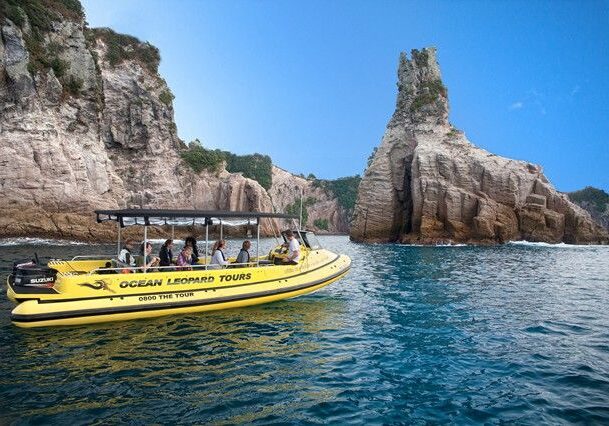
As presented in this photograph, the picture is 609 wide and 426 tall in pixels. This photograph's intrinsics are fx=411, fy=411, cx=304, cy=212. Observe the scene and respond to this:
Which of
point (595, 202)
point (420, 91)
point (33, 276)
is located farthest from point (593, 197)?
point (33, 276)

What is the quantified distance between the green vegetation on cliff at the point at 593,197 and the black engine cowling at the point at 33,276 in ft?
498

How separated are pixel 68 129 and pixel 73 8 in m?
18.9

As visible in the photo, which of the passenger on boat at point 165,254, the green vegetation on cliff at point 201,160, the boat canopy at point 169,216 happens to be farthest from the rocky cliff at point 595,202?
the passenger on boat at point 165,254

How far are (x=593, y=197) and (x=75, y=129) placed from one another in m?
147

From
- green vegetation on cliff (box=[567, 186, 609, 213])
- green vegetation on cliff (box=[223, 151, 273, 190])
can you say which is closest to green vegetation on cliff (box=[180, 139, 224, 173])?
green vegetation on cliff (box=[223, 151, 273, 190])

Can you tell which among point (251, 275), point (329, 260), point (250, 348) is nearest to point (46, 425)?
point (250, 348)

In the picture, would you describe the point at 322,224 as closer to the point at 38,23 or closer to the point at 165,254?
the point at 38,23

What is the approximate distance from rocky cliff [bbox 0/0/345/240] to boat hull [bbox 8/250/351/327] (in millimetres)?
33999

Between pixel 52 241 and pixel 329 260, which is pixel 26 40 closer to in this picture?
pixel 52 241

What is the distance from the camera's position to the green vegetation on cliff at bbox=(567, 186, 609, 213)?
12771 centimetres

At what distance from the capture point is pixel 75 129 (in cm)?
4716

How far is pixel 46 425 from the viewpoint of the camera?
546cm

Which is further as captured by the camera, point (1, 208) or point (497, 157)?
point (497, 157)

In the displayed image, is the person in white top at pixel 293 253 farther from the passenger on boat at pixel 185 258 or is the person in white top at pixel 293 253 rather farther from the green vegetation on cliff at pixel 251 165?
the green vegetation on cliff at pixel 251 165
